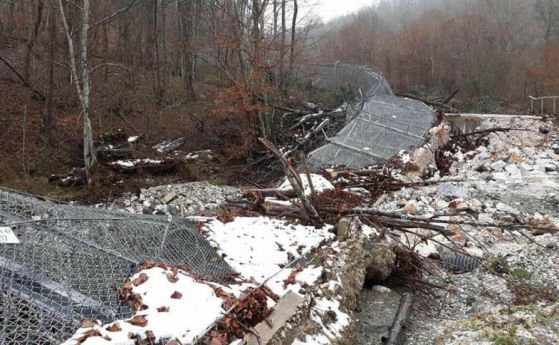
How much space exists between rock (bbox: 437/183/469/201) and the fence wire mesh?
102 inches

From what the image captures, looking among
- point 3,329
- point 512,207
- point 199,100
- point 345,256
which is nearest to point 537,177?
point 512,207

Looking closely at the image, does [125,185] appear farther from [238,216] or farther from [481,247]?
[481,247]

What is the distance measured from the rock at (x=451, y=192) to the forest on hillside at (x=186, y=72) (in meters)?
6.56

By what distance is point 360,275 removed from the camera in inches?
218

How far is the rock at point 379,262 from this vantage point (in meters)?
5.86

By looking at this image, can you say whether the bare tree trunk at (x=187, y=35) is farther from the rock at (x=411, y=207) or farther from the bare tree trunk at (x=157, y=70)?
the rock at (x=411, y=207)

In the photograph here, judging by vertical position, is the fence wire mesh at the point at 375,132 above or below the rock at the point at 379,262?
above

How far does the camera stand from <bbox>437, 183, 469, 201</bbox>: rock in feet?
30.7

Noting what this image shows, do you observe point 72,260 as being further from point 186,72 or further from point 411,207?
point 186,72

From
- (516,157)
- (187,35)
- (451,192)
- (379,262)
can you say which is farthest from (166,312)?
(187,35)

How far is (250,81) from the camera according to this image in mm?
14648

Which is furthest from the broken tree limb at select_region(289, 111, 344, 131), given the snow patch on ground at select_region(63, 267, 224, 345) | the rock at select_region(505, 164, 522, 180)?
the snow patch on ground at select_region(63, 267, 224, 345)

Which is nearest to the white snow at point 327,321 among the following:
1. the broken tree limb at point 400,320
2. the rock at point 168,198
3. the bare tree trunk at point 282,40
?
the broken tree limb at point 400,320

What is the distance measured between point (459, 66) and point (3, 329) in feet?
105
